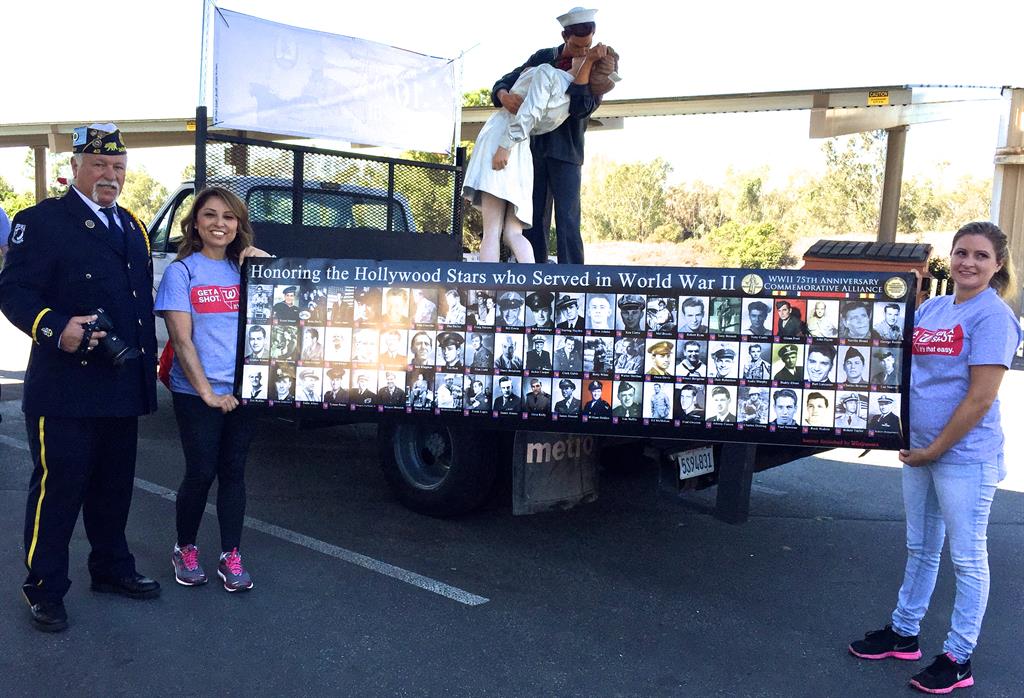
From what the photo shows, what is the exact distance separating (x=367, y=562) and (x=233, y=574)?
709 mm

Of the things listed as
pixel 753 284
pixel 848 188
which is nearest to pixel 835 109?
pixel 753 284

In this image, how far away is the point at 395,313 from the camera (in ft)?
13.1

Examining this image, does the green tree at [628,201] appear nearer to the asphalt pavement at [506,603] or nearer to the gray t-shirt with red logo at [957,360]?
the asphalt pavement at [506,603]

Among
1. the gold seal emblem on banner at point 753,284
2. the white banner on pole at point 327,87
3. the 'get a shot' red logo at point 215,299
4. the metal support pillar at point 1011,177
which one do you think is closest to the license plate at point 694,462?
the gold seal emblem on banner at point 753,284

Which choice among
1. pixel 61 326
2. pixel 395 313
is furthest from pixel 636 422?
pixel 61 326

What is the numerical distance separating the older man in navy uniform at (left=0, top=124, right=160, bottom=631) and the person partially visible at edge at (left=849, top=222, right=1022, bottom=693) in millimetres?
3084

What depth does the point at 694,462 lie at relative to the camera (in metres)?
4.31

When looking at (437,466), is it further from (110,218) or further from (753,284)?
(753,284)

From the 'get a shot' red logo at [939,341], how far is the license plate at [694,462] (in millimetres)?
1078

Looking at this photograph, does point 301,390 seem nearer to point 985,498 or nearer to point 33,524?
point 33,524

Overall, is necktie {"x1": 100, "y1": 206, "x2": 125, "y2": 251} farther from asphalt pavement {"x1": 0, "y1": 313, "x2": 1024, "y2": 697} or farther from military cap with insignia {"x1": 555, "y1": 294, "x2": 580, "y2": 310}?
military cap with insignia {"x1": 555, "y1": 294, "x2": 580, "y2": 310}

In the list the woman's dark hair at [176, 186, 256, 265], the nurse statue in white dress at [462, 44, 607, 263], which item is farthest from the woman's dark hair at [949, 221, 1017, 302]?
the woman's dark hair at [176, 186, 256, 265]

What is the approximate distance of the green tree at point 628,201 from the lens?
5981 cm

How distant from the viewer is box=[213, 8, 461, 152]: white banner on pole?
18.4 ft
